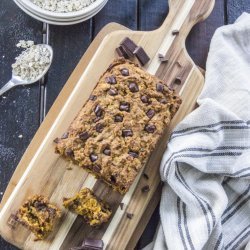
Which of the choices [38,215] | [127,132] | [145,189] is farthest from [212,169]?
[38,215]

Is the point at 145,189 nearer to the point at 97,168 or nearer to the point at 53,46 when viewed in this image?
the point at 97,168

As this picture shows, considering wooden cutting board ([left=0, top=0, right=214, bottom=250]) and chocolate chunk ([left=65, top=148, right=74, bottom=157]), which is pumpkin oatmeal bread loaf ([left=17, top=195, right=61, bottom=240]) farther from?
chocolate chunk ([left=65, top=148, right=74, bottom=157])

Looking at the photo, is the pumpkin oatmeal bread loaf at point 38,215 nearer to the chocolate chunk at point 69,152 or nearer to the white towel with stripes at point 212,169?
the chocolate chunk at point 69,152

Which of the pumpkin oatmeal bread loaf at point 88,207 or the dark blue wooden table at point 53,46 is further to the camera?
the dark blue wooden table at point 53,46

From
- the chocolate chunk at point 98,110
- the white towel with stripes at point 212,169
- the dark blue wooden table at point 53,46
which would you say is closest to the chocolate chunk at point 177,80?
the white towel with stripes at point 212,169

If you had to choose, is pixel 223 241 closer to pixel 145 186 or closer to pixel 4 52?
pixel 145 186

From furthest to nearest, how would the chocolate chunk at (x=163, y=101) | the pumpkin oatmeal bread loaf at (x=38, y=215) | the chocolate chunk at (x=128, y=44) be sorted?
the chocolate chunk at (x=128, y=44) → the chocolate chunk at (x=163, y=101) → the pumpkin oatmeal bread loaf at (x=38, y=215)

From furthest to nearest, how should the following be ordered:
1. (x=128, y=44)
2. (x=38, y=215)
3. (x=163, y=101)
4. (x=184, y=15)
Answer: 1. (x=184, y=15)
2. (x=128, y=44)
3. (x=163, y=101)
4. (x=38, y=215)
